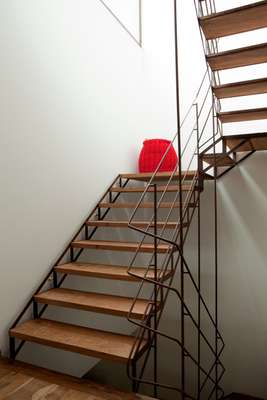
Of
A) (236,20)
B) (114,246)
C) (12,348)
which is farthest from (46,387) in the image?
(236,20)

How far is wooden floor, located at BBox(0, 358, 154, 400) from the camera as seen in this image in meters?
1.53

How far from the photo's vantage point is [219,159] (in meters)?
3.02

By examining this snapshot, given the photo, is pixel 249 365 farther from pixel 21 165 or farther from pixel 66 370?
pixel 21 165

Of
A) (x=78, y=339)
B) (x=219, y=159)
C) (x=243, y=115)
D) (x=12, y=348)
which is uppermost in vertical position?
(x=243, y=115)

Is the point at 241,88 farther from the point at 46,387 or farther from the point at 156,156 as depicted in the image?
the point at 46,387

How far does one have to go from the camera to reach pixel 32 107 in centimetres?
235

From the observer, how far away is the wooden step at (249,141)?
2778 mm

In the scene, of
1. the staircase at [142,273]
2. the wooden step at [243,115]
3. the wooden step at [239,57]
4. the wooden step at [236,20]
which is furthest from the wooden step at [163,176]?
the wooden step at [236,20]

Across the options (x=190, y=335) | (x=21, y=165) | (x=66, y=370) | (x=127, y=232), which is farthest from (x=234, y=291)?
(x=21, y=165)

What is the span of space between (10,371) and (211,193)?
2.60 m

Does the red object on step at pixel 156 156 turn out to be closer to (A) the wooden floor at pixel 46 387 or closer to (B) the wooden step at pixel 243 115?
(B) the wooden step at pixel 243 115

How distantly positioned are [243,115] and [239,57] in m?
0.66

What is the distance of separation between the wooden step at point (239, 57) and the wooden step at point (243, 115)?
47cm

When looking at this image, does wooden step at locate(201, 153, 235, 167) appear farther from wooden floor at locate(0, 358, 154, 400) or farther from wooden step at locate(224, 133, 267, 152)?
wooden floor at locate(0, 358, 154, 400)
